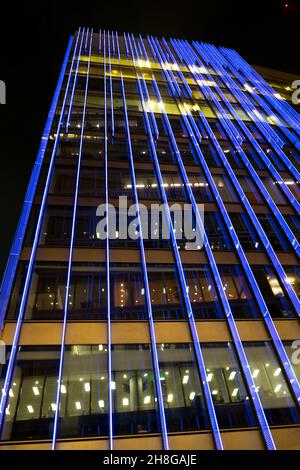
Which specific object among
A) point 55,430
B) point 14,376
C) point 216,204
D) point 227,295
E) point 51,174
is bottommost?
point 55,430

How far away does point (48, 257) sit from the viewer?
12656 millimetres

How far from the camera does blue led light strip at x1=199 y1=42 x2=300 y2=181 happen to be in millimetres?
19812

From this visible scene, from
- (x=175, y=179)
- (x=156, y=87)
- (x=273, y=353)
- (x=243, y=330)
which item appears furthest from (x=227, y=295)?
(x=156, y=87)

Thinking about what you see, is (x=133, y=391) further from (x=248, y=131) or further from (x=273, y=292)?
(x=248, y=131)

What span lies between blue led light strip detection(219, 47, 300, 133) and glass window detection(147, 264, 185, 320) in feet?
48.5

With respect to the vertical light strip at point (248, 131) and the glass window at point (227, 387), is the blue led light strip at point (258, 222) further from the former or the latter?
the glass window at point (227, 387)

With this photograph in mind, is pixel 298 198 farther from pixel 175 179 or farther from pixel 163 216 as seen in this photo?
pixel 163 216

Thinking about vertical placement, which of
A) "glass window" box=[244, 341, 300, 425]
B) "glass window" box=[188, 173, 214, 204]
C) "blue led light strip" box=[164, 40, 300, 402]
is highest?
"glass window" box=[188, 173, 214, 204]

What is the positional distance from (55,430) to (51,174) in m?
11.1

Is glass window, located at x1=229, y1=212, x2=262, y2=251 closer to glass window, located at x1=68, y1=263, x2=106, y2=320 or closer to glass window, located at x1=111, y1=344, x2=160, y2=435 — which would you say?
glass window, located at x1=68, y1=263, x2=106, y2=320

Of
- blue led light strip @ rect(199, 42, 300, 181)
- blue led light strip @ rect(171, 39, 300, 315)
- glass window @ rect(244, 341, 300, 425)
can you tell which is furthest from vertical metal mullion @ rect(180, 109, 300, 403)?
blue led light strip @ rect(199, 42, 300, 181)

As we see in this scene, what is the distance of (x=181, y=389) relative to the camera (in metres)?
10.2

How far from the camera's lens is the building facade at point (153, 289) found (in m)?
9.41

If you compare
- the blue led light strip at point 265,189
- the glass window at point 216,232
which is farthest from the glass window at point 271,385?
the blue led light strip at point 265,189
